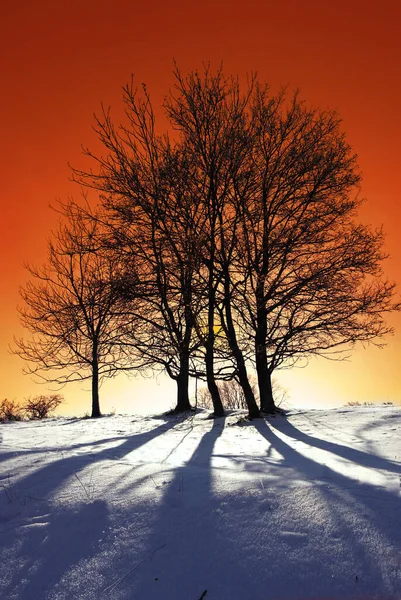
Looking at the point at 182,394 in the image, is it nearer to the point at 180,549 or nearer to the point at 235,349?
the point at 235,349

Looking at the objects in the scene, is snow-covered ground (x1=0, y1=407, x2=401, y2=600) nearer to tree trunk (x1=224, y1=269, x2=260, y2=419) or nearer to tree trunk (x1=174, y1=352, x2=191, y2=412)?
tree trunk (x1=224, y1=269, x2=260, y2=419)

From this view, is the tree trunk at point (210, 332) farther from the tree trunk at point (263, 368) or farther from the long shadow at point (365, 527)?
the long shadow at point (365, 527)

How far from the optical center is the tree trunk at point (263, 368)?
34.1 ft

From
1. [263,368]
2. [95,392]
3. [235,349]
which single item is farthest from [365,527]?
[95,392]

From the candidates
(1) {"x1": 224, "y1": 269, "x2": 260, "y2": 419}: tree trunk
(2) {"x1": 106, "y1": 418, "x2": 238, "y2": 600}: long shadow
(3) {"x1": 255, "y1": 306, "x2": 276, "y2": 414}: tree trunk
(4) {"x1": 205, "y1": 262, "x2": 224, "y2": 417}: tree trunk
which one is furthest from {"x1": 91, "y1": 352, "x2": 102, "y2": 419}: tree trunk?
(2) {"x1": 106, "y1": 418, "x2": 238, "y2": 600}: long shadow

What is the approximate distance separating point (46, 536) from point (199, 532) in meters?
0.89

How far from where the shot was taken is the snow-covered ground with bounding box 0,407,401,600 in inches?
70.5

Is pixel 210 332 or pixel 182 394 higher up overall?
pixel 210 332

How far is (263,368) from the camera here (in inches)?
426

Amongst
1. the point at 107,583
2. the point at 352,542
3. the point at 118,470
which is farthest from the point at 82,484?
the point at 352,542

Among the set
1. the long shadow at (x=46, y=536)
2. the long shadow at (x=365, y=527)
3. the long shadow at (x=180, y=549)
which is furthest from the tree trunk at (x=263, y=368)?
the long shadow at (x=46, y=536)

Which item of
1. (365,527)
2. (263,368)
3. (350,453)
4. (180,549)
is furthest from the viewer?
(263,368)

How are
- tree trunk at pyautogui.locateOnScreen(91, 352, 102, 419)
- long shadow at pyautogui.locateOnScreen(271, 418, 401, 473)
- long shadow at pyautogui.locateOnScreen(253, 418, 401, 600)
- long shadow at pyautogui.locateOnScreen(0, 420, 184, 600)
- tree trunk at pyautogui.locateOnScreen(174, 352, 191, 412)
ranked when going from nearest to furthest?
long shadow at pyautogui.locateOnScreen(253, 418, 401, 600), long shadow at pyautogui.locateOnScreen(0, 420, 184, 600), long shadow at pyautogui.locateOnScreen(271, 418, 401, 473), tree trunk at pyautogui.locateOnScreen(174, 352, 191, 412), tree trunk at pyautogui.locateOnScreen(91, 352, 102, 419)

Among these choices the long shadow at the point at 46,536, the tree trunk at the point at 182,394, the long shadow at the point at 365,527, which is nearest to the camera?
the long shadow at the point at 365,527
